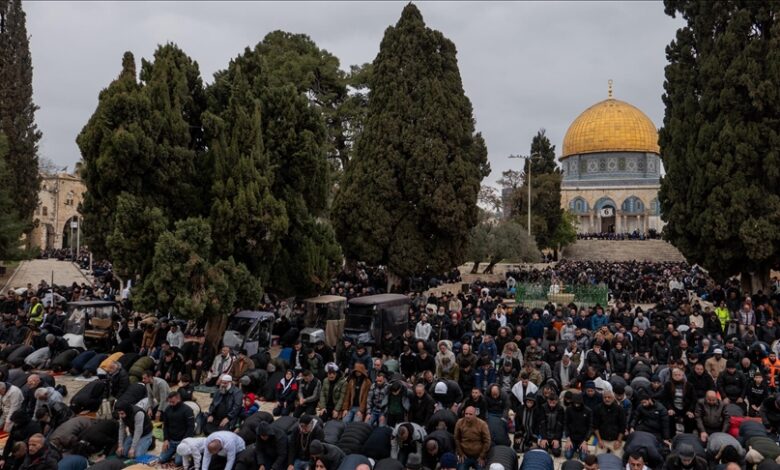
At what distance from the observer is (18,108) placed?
2888 cm

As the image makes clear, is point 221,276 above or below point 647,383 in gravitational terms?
above

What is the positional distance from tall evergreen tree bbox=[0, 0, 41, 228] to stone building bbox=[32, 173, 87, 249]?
27.1 meters

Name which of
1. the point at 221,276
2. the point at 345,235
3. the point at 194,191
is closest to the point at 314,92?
the point at 345,235

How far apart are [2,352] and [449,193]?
14.9 meters

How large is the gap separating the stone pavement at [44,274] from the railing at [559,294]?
801 inches

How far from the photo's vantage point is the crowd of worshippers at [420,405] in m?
7.51

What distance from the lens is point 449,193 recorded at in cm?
2281

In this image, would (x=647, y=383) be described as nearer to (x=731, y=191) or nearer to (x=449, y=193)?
(x=731, y=191)

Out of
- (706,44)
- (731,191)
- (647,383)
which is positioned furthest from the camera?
(706,44)

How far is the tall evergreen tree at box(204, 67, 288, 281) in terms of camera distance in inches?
529

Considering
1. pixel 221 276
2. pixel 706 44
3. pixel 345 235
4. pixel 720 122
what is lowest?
pixel 221 276

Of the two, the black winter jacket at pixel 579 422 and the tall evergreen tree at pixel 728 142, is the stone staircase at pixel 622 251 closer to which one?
the tall evergreen tree at pixel 728 142

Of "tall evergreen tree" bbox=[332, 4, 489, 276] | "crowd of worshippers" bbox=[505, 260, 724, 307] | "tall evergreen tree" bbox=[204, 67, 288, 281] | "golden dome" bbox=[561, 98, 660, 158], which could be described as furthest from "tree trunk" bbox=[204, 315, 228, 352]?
"golden dome" bbox=[561, 98, 660, 158]

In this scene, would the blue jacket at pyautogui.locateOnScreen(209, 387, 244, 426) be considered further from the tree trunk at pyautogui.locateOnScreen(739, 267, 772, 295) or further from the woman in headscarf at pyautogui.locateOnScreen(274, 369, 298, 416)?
the tree trunk at pyautogui.locateOnScreen(739, 267, 772, 295)
